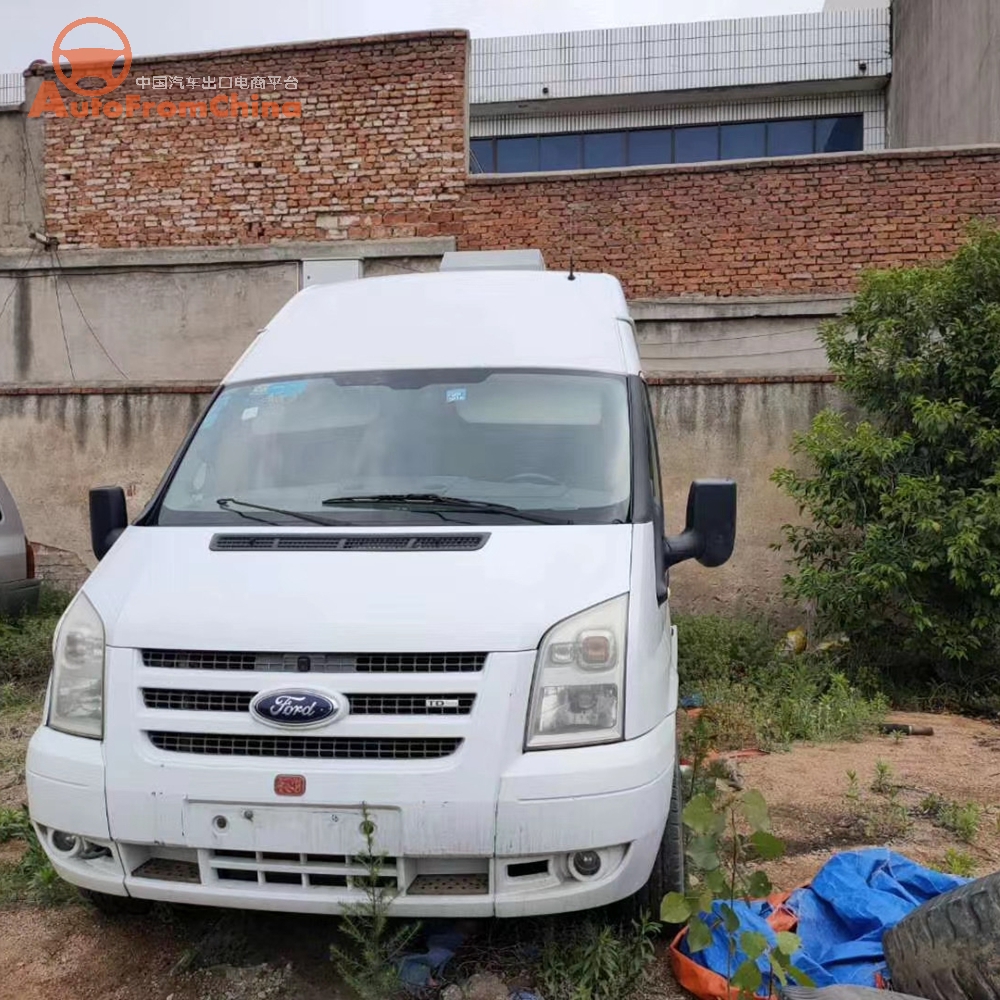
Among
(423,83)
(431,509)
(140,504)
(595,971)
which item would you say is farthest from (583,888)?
(423,83)

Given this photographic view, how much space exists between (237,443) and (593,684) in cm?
201

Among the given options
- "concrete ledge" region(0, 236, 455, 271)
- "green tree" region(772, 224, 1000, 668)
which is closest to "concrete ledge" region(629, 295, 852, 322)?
"concrete ledge" region(0, 236, 455, 271)

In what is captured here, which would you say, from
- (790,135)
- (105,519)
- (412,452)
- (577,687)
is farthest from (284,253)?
(790,135)

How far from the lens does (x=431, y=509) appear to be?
370 cm

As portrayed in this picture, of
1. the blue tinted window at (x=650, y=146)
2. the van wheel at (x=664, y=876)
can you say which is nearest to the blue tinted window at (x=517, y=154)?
the blue tinted window at (x=650, y=146)

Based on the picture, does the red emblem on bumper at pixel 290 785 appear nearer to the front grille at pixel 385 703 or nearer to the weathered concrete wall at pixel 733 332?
the front grille at pixel 385 703

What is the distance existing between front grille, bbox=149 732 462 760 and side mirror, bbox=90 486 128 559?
144 cm

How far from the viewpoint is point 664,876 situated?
3.43 metres

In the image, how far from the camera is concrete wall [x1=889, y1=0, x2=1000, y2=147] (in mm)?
13273

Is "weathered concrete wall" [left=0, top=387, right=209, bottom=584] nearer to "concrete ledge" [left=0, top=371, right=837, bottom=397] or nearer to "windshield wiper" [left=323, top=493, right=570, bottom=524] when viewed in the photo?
"concrete ledge" [left=0, top=371, right=837, bottom=397]

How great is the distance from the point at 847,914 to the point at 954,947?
609mm

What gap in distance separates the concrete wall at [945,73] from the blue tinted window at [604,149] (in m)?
5.47

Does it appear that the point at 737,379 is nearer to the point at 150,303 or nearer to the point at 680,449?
the point at 680,449

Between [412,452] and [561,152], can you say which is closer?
[412,452]
